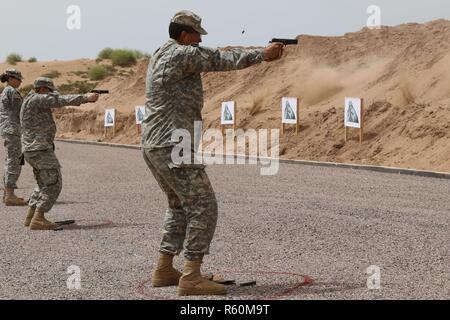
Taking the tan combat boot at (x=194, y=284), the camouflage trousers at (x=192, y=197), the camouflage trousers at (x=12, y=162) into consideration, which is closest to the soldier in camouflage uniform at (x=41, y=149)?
the camouflage trousers at (x=12, y=162)

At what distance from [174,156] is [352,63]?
98.2ft

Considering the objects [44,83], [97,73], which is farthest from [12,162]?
[97,73]

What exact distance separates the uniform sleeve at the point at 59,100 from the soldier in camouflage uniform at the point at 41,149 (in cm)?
2

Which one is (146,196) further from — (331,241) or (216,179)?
(331,241)

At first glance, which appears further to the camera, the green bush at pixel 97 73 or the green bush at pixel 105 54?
the green bush at pixel 105 54

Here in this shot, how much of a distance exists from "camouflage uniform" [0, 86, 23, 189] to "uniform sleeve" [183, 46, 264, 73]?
7.25 metres

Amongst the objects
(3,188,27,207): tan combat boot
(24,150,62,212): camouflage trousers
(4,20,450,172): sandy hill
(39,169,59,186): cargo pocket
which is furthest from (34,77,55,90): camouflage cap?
(4,20,450,172): sandy hill

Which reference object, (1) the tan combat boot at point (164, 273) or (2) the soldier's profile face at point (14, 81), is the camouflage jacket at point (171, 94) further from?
(2) the soldier's profile face at point (14, 81)

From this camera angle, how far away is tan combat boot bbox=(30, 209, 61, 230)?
9539 millimetres

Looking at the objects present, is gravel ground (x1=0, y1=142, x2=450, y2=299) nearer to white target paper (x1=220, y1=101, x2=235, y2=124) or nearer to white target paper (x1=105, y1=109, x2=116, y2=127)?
white target paper (x1=220, y1=101, x2=235, y2=124)

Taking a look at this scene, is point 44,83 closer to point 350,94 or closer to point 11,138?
point 11,138

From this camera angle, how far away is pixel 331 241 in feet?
27.6

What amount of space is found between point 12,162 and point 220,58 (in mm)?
7807

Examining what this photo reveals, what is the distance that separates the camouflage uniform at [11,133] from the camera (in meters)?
12.3
